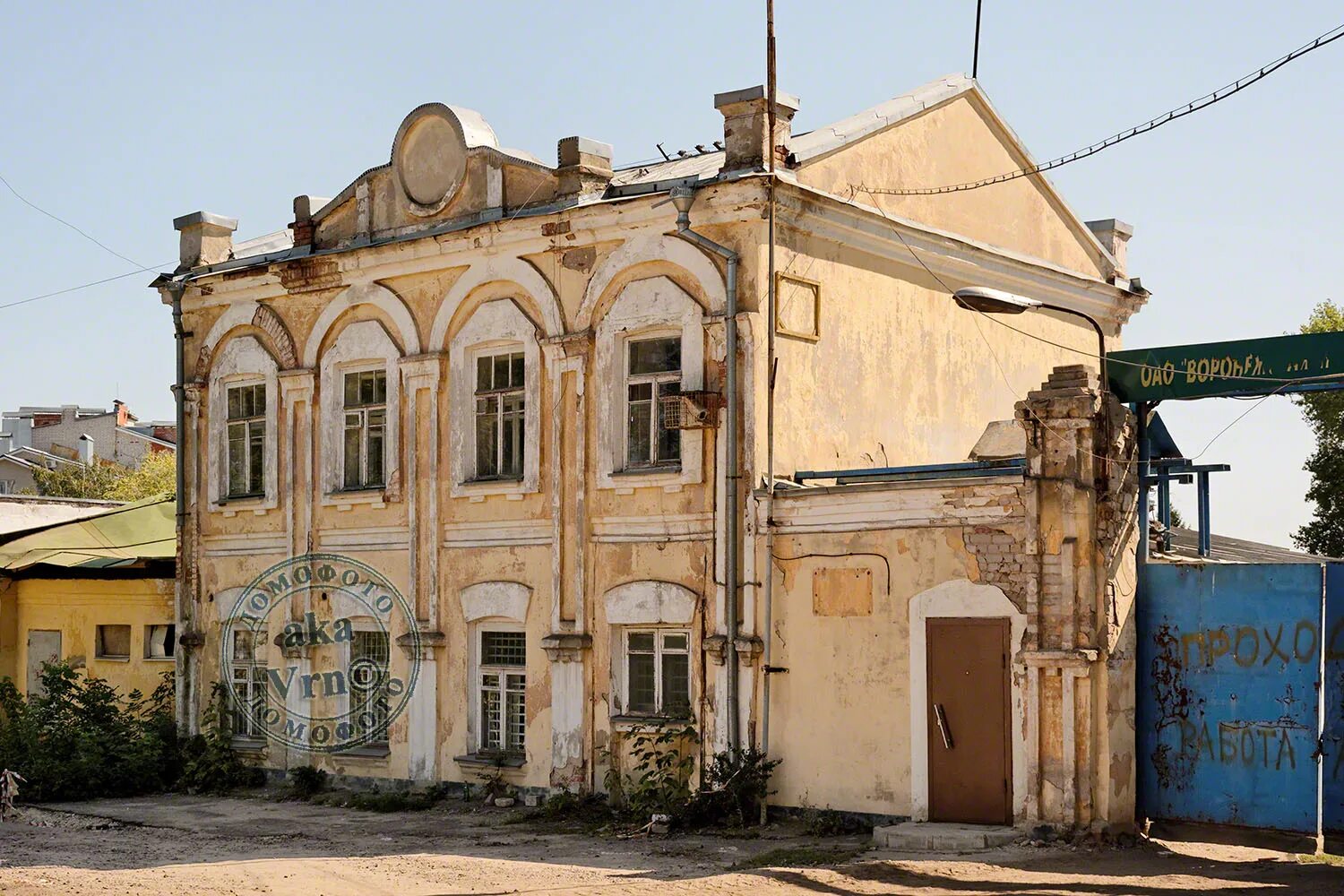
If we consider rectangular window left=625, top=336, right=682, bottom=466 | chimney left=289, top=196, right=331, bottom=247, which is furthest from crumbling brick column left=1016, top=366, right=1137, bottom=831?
chimney left=289, top=196, right=331, bottom=247

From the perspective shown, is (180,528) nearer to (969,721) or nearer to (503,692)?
(503,692)

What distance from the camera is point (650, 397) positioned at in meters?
15.6

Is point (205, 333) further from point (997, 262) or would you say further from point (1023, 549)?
point (1023, 549)

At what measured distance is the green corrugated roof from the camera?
2058cm

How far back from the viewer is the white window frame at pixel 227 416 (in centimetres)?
1880

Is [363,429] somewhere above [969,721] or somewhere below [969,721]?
above

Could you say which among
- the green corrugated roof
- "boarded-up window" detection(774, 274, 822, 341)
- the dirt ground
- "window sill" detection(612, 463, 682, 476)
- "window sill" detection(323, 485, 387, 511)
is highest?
"boarded-up window" detection(774, 274, 822, 341)

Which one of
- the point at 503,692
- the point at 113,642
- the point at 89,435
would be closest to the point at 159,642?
the point at 113,642

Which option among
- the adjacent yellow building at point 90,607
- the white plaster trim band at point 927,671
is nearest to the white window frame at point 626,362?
the white plaster trim band at point 927,671

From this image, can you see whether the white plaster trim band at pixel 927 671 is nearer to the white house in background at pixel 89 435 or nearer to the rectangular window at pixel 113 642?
the rectangular window at pixel 113 642

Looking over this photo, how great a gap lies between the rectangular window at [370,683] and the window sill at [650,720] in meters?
3.36

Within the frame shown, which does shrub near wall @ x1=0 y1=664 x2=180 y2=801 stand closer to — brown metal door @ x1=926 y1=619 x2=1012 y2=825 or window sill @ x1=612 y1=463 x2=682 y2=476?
window sill @ x1=612 y1=463 x2=682 y2=476

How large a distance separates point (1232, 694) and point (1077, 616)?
1.34 meters

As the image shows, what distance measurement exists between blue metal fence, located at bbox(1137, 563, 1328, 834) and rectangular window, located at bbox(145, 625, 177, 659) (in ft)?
41.2
